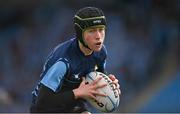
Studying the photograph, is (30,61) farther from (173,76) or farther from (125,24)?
(173,76)

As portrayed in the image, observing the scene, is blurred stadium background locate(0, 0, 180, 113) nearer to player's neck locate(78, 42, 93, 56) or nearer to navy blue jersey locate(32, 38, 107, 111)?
navy blue jersey locate(32, 38, 107, 111)

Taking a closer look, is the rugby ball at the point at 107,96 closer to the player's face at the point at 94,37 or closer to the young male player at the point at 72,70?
the young male player at the point at 72,70

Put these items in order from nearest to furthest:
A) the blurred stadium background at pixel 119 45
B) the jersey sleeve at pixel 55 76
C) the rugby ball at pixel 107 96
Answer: the jersey sleeve at pixel 55 76
the rugby ball at pixel 107 96
the blurred stadium background at pixel 119 45

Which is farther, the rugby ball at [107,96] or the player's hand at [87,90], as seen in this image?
the rugby ball at [107,96]

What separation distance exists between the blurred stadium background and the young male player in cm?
486

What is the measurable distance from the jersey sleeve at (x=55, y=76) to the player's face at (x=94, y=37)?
32cm

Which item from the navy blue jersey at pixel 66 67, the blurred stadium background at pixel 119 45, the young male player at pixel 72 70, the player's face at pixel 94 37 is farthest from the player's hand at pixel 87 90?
the blurred stadium background at pixel 119 45

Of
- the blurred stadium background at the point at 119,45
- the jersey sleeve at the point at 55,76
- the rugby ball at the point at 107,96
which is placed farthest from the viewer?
the blurred stadium background at the point at 119,45

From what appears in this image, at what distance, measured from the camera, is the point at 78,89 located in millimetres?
6098

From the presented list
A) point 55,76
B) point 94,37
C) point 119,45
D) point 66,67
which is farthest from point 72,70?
point 119,45

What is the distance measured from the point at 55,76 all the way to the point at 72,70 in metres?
0.25

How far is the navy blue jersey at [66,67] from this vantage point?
6004 mm

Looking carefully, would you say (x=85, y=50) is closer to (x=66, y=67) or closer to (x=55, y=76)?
(x=66, y=67)

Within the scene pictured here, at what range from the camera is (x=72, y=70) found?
20.3ft
